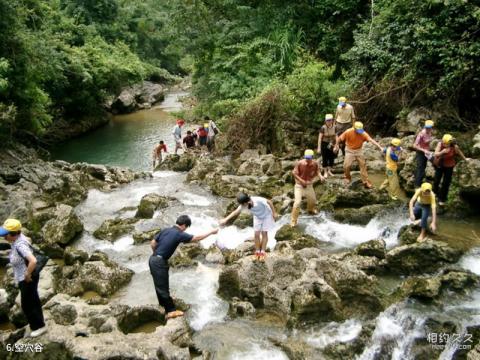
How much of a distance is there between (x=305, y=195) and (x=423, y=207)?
3195 mm

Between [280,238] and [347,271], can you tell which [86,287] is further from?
[347,271]

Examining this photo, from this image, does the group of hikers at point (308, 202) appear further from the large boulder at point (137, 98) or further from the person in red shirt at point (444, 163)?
the large boulder at point (137, 98)

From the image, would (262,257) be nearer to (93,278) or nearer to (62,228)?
(93,278)

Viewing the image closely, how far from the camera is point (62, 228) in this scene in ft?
46.2

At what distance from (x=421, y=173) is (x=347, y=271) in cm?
471

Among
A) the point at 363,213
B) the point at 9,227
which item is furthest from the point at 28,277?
the point at 363,213

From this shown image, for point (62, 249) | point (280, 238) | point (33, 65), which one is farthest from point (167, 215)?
point (33, 65)

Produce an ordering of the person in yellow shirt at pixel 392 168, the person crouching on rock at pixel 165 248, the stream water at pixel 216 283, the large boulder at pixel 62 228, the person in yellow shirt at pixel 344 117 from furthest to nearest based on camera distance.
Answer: the person in yellow shirt at pixel 344 117, the large boulder at pixel 62 228, the person in yellow shirt at pixel 392 168, the person crouching on rock at pixel 165 248, the stream water at pixel 216 283

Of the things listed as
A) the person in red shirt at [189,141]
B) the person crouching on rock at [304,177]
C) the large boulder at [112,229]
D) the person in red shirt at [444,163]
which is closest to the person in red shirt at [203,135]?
the person in red shirt at [189,141]

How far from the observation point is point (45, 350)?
25.2 feet

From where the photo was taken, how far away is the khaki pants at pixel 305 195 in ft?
41.5

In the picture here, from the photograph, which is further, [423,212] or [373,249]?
[423,212]

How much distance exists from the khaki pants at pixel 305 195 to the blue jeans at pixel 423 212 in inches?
111

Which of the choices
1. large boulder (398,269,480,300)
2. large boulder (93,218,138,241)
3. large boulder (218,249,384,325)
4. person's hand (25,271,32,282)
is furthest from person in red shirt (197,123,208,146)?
person's hand (25,271,32,282)
